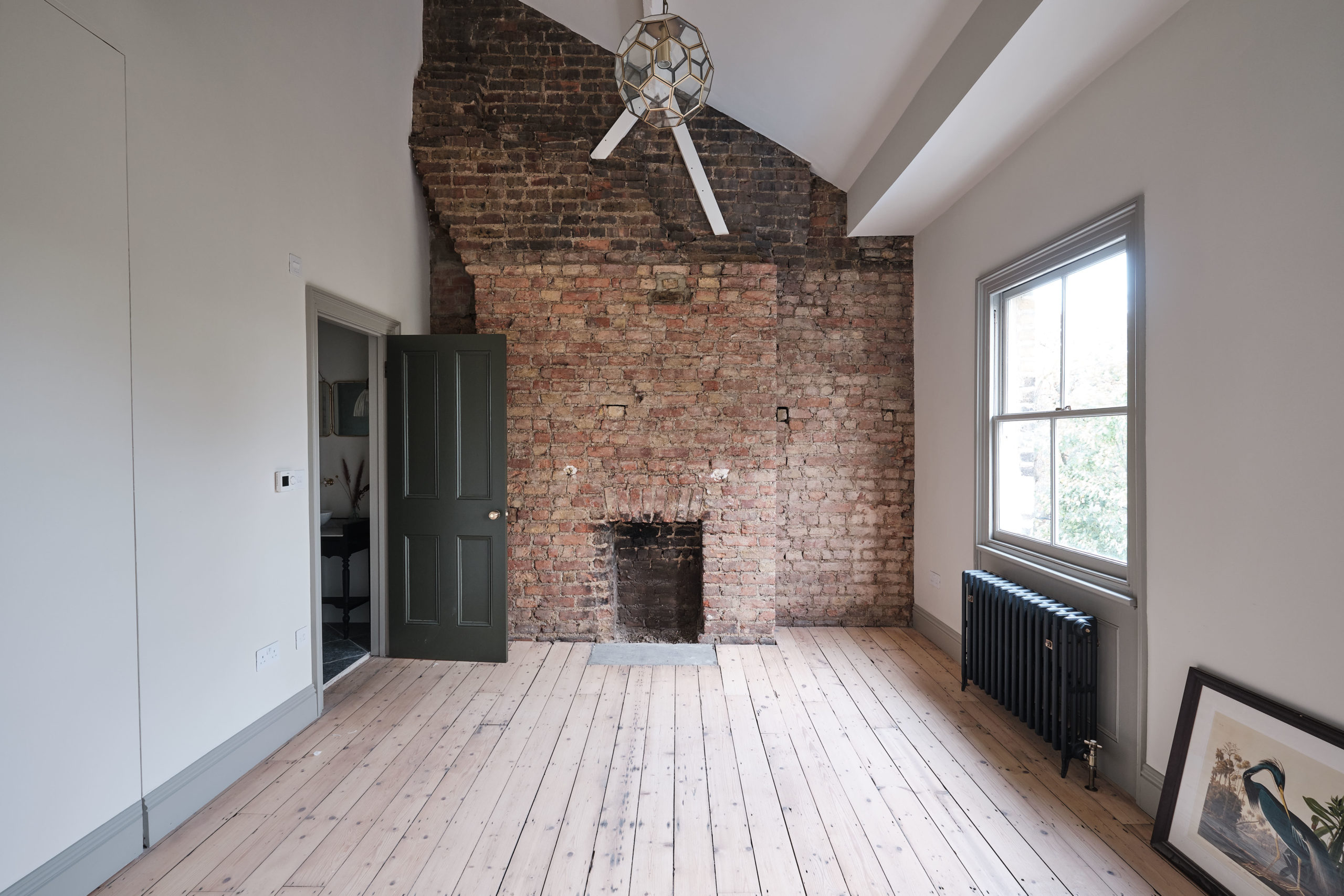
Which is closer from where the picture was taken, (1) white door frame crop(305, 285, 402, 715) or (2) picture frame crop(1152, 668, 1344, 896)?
(2) picture frame crop(1152, 668, 1344, 896)

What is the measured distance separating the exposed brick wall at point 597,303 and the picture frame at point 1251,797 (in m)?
2.44

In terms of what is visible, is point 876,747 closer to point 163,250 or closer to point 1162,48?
point 1162,48

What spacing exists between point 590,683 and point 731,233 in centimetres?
316

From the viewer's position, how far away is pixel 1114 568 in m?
2.46

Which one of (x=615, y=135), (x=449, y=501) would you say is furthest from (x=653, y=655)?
(x=615, y=135)

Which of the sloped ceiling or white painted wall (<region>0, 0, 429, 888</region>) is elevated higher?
the sloped ceiling

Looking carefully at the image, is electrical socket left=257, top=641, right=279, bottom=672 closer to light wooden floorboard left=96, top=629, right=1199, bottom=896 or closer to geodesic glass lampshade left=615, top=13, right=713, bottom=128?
light wooden floorboard left=96, top=629, right=1199, bottom=896

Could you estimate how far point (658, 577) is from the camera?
4391 mm

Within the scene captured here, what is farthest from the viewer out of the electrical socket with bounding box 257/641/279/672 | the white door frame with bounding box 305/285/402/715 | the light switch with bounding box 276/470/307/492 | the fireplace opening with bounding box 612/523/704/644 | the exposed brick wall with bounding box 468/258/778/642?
the fireplace opening with bounding box 612/523/704/644

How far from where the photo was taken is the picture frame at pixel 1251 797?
1.55 metres

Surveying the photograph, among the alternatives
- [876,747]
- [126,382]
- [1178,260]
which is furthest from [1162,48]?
[126,382]

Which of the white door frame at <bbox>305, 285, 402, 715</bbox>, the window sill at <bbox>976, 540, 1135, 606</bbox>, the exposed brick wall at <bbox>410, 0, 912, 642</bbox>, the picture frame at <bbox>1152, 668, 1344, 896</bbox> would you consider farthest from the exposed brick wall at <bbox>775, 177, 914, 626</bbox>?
the white door frame at <bbox>305, 285, 402, 715</bbox>

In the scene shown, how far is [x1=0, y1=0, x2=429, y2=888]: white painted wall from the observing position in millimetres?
1784

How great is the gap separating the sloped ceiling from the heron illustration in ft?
8.10
